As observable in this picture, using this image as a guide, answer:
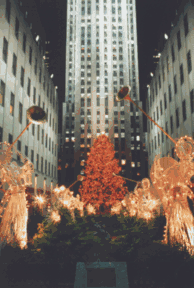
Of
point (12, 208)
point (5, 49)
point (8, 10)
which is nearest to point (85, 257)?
point (12, 208)

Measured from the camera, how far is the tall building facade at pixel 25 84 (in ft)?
90.1

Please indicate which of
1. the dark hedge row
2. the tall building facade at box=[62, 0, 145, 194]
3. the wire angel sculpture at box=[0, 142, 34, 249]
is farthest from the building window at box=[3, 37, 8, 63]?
the tall building facade at box=[62, 0, 145, 194]

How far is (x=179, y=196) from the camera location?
33.2ft

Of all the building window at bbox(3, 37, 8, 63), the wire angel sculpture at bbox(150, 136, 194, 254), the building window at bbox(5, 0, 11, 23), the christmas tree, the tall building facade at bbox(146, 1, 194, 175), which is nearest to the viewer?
the wire angel sculpture at bbox(150, 136, 194, 254)

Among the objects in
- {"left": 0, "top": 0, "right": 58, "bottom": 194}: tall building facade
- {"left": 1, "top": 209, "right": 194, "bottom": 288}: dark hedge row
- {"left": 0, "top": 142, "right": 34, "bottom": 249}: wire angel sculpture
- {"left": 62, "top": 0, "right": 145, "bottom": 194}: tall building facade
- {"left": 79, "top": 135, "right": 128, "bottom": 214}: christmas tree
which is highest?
{"left": 62, "top": 0, "right": 145, "bottom": 194}: tall building facade

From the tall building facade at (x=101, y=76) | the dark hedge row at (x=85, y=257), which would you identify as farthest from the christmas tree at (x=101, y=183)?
the tall building facade at (x=101, y=76)

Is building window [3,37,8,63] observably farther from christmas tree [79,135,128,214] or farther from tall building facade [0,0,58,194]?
christmas tree [79,135,128,214]

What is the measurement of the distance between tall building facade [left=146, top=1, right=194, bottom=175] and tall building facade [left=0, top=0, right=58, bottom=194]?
15568 millimetres

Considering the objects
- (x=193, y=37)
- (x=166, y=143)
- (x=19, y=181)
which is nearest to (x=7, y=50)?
(x=193, y=37)

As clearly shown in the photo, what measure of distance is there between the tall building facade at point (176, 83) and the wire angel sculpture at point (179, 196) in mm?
17707

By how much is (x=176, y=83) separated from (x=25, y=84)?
18.4 metres

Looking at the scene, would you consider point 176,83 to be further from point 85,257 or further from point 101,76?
point 101,76

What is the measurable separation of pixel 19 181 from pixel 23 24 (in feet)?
94.9

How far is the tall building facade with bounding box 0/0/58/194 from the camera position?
27453 millimetres
